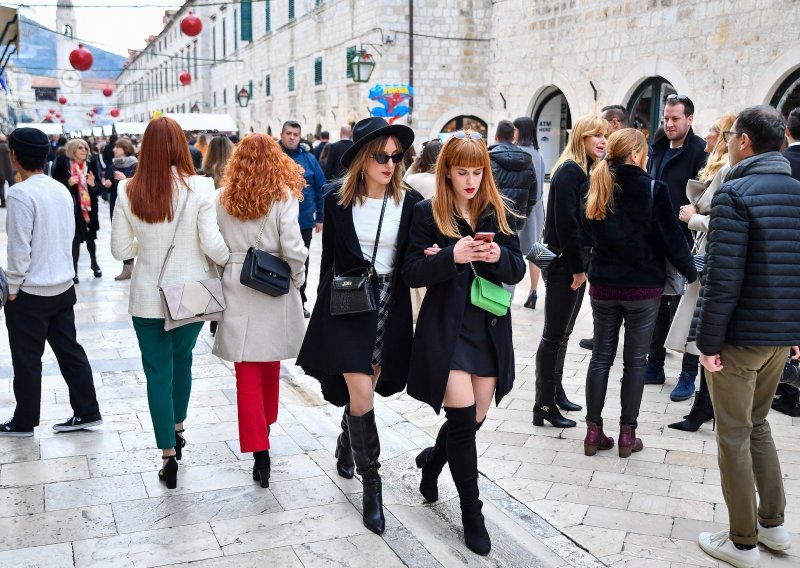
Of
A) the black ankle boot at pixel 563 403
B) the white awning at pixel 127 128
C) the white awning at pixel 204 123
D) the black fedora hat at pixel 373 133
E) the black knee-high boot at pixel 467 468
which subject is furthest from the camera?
the white awning at pixel 127 128

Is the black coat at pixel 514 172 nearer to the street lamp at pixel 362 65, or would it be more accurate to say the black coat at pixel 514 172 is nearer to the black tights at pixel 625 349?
the black tights at pixel 625 349

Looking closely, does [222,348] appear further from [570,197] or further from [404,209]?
[570,197]

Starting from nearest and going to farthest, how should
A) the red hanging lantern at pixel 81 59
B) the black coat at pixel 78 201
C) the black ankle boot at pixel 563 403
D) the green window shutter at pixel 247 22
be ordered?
the black ankle boot at pixel 563 403, the black coat at pixel 78 201, the red hanging lantern at pixel 81 59, the green window shutter at pixel 247 22

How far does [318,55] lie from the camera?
85.5ft

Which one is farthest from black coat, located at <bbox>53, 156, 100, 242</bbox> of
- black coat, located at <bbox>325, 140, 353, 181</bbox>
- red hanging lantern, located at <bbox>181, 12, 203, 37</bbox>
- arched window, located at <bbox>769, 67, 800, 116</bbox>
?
red hanging lantern, located at <bbox>181, 12, 203, 37</bbox>

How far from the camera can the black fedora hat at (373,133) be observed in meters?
3.77

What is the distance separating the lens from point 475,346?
3648 mm

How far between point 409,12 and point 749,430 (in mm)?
19108

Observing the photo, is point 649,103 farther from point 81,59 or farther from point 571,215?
point 81,59

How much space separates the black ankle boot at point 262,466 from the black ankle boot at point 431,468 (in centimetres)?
79

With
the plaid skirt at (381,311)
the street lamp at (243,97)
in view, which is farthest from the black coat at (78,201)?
the street lamp at (243,97)

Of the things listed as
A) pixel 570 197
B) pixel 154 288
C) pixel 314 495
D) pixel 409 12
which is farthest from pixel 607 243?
pixel 409 12

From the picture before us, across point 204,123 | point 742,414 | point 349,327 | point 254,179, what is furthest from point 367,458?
point 204,123

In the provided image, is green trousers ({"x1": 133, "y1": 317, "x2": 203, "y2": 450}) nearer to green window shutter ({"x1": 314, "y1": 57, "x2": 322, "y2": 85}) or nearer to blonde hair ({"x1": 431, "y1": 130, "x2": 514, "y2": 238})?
blonde hair ({"x1": 431, "y1": 130, "x2": 514, "y2": 238})
